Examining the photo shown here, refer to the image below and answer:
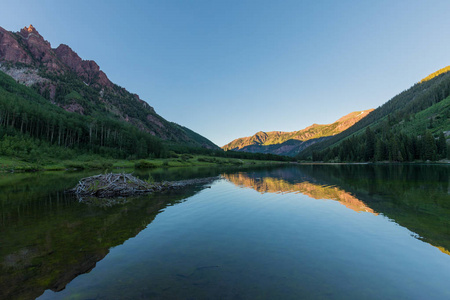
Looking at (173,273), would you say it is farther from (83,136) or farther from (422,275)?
(83,136)

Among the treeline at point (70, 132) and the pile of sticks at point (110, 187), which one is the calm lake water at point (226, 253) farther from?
the treeline at point (70, 132)

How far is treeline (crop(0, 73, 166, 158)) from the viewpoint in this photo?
117 meters

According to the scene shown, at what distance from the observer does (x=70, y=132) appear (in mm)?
140875

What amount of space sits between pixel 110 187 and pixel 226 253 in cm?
2611

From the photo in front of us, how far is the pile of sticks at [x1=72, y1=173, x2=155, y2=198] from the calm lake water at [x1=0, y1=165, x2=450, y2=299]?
8615 mm

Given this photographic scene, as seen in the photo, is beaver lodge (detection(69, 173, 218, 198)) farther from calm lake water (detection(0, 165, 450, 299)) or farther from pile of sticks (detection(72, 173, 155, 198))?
calm lake water (detection(0, 165, 450, 299))

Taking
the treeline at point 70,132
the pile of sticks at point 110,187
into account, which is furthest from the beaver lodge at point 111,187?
the treeline at point 70,132

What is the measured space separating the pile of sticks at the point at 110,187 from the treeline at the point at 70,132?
90622 mm

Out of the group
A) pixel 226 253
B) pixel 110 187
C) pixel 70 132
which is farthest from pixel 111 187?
pixel 70 132

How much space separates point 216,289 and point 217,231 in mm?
7701

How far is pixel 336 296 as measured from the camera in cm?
761

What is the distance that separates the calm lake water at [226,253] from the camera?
809 cm

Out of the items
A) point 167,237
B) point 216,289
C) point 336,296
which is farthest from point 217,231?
point 336,296

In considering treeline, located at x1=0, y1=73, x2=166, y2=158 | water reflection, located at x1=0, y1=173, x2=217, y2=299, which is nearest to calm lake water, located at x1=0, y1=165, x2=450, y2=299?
water reflection, located at x1=0, y1=173, x2=217, y2=299
